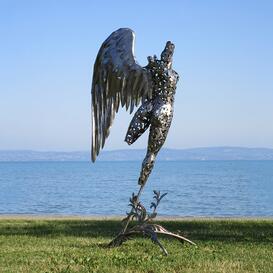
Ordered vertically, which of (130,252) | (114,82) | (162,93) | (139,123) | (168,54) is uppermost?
(168,54)

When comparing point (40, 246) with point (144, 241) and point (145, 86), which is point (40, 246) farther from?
point (145, 86)

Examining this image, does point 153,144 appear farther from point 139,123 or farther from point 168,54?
point 168,54

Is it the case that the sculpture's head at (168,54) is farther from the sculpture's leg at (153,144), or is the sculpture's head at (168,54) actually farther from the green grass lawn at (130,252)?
the green grass lawn at (130,252)

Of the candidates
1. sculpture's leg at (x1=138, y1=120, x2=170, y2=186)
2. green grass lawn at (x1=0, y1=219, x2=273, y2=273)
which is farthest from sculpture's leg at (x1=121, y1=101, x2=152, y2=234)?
green grass lawn at (x1=0, y1=219, x2=273, y2=273)

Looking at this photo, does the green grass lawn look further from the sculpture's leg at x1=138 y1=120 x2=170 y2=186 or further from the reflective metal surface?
the reflective metal surface

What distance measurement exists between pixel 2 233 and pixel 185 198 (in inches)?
1378

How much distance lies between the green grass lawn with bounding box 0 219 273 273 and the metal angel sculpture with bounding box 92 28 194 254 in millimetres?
639

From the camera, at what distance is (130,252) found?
10281 millimetres

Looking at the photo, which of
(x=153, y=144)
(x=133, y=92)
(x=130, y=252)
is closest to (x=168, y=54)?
(x=133, y=92)

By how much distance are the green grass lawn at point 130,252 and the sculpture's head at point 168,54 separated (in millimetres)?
2996

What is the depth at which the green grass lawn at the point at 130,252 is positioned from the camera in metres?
8.91

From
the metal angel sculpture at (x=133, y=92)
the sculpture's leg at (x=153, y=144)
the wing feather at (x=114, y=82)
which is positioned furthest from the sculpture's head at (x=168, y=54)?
the sculpture's leg at (x=153, y=144)

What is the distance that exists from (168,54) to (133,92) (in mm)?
813

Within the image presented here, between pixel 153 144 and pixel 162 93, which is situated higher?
pixel 162 93
